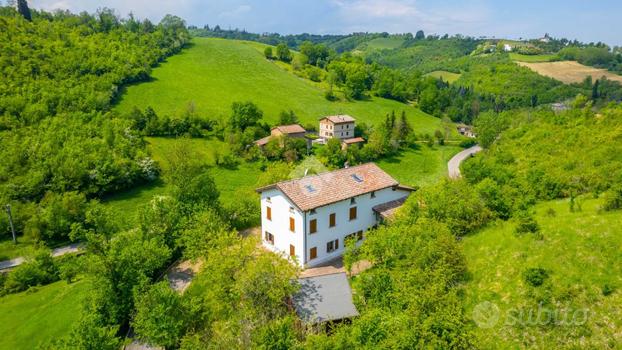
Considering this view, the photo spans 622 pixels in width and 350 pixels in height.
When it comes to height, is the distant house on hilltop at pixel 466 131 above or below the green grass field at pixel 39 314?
above

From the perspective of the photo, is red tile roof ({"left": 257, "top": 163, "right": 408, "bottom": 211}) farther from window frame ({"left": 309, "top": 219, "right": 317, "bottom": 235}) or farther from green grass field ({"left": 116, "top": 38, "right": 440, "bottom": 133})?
green grass field ({"left": 116, "top": 38, "right": 440, "bottom": 133})

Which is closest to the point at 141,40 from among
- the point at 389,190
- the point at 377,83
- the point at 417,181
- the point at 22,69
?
the point at 22,69

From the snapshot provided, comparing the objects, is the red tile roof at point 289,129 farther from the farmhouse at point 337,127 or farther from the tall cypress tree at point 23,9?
the tall cypress tree at point 23,9

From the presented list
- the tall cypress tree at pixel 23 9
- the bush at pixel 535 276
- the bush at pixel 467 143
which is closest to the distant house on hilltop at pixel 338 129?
the bush at pixel 467 143

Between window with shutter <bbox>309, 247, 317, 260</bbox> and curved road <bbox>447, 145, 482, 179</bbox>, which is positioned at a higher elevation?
window with shutter <bbox>309, 247, 317, 260</bbox>

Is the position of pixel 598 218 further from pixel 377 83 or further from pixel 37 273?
pixel 377 83

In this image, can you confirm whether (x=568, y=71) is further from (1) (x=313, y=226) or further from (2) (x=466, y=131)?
(1) (x=313, y=226)

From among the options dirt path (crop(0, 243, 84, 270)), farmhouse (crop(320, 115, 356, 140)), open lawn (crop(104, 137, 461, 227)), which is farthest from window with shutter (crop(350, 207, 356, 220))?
farmhouse (crop(320, 115, 356, 140))
